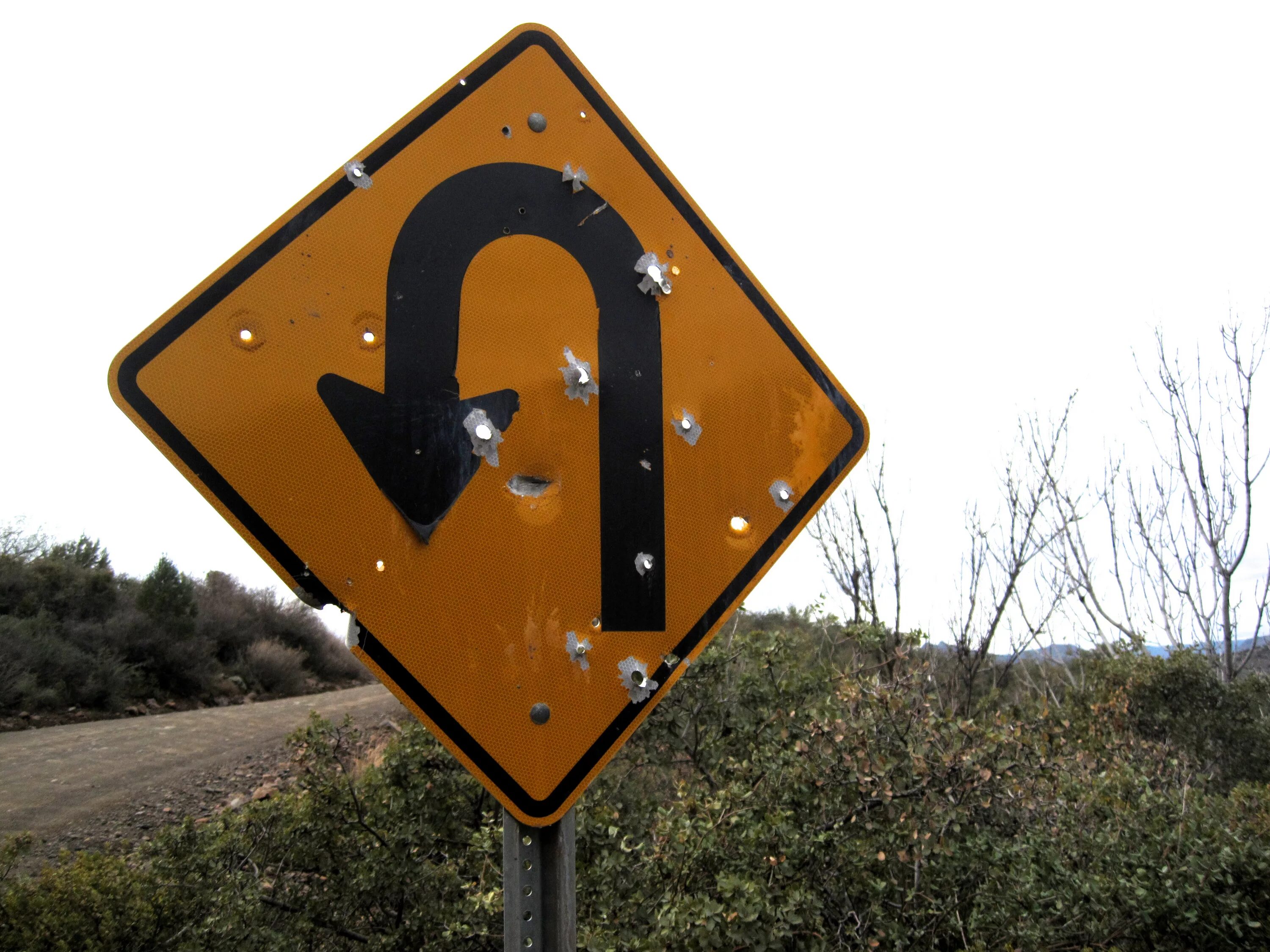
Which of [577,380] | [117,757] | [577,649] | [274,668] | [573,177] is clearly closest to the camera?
[577,649]

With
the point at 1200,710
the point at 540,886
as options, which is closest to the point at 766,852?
the point at 540,886

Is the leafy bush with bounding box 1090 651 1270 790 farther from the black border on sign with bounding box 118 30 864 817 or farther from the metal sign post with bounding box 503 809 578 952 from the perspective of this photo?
the metal sign post with bounding box 503 809 578 952

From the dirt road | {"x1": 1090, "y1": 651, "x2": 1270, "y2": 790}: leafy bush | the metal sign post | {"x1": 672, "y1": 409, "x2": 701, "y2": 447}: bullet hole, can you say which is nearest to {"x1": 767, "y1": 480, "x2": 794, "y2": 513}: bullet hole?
{"x1": 672, "y1": 409, "x2": 701, "y2": 447}: bullet hole

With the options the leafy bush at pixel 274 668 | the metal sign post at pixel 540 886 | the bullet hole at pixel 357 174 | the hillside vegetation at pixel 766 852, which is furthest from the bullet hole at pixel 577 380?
the leafy bush at pixel 274 668

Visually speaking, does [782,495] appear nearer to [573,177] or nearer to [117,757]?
[573,177]

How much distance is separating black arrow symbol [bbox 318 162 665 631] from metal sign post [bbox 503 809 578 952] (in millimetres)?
384

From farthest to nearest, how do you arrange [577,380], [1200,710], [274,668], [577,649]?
1. [274,668]
2. [1200,710]
3. [577,380]
4. [577,649]

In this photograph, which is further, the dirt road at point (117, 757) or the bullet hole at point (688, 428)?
the dirt road at point (117, 757)

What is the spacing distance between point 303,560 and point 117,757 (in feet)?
36.5

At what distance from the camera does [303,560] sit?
1.27 metres

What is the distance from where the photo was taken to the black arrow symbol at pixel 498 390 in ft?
4.46

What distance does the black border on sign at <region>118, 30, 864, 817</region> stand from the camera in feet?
4.16

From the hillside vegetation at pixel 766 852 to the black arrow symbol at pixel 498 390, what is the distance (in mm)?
1887

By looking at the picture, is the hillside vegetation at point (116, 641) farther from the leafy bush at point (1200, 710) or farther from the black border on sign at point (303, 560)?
the leafy bush at point (1200, 710)
